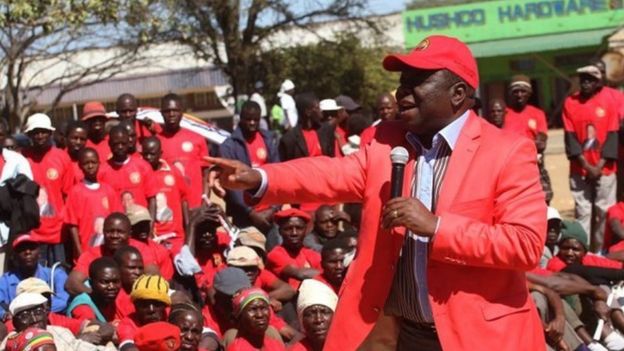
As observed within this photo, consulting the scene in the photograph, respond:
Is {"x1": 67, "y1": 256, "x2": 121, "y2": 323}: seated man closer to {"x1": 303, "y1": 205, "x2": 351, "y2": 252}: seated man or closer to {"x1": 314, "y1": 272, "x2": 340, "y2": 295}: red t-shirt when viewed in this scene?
{"x1": 314, "y1": 272, "x2": 340, "y2": 295}: red t-shirt

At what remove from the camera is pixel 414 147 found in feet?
13.6

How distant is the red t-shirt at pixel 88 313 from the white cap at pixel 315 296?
116cm

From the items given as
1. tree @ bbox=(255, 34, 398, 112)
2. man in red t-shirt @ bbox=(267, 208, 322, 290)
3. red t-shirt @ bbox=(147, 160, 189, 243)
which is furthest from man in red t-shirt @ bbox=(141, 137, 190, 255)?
tree @ bbox=(255, 34, 398, 112)

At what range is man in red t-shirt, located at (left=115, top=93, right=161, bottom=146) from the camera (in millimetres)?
10086

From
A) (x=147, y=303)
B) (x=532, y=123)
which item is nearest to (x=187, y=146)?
(x=532, y=123)

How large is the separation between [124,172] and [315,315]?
8.91ft

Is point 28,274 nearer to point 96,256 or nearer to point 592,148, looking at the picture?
point 96,256

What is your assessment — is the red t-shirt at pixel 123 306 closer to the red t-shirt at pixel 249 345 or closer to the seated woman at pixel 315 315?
the red t-shirt at pixel 249 345

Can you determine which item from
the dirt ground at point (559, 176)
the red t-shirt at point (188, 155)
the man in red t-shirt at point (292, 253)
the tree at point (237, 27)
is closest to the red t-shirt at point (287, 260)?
the man in red t-shirt at point (292, 253)

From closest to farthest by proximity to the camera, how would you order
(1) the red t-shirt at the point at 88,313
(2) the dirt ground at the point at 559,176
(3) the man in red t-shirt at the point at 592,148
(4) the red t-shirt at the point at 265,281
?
(1) the red t-shirt at the point at 88,313 < (4) the red t-shirt at the point at 265,281 < (3) the man in red t-shirt at the point at 592,148 < (2) the dirt ground at the point at 559,176

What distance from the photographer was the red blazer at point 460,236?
151 inches

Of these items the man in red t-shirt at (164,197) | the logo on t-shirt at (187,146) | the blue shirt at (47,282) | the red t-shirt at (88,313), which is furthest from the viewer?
the logo on t-shirt at (187,146)

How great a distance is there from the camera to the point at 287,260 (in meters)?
8.38

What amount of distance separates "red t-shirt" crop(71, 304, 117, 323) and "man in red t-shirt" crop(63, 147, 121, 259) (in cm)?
127
